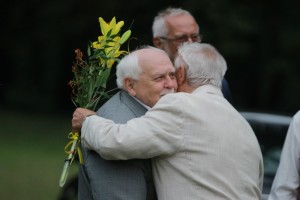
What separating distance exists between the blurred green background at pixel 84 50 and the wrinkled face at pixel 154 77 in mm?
13706

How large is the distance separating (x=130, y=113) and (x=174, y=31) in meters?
2.39

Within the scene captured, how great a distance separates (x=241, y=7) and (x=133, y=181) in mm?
18861

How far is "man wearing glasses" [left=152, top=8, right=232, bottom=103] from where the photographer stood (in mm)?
7574

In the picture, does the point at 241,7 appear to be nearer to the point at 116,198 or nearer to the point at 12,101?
the point at 12,101

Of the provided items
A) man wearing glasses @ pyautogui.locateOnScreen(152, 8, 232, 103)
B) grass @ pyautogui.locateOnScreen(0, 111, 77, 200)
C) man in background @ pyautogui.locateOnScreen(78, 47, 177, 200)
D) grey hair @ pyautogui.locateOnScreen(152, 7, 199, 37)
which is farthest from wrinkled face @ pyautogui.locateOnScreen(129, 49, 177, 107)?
grass @ pyautogui.locateOnScreen(0, 111, 77, 200)

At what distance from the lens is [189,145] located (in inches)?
201

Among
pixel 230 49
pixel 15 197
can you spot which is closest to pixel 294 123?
pixel 15 197

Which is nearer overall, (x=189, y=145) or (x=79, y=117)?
(x=189, y=145)

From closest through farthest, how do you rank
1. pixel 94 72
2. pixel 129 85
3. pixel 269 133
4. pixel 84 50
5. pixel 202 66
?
pixel 202 66 → pixel 129 85 → pixel 94 72 → pixel 269 133 → pixel 84 50

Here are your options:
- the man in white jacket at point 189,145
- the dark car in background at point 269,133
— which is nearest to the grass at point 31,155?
the dark car in background at point 269,133

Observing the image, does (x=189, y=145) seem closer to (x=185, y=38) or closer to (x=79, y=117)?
(x=79, y=117)

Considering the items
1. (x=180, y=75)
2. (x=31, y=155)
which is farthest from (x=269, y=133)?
(x=31, y=155)

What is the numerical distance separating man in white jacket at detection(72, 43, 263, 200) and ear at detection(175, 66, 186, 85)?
143mm

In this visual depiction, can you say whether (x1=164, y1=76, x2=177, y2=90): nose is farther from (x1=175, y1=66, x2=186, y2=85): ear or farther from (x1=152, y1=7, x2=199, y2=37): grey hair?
(x1=152, y1=7, x2=199, y2=37): grey hair
